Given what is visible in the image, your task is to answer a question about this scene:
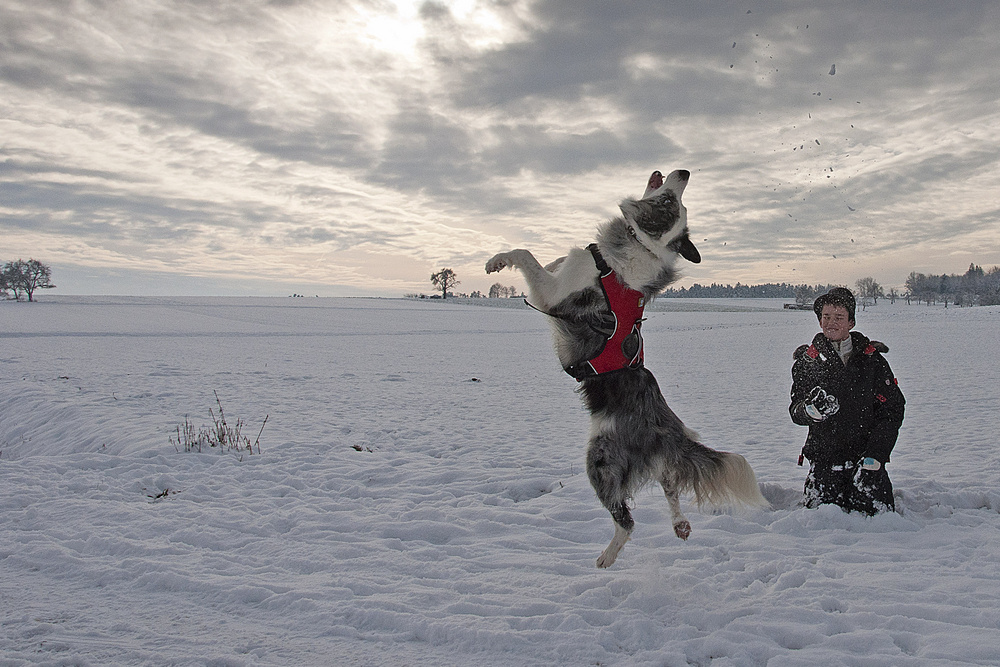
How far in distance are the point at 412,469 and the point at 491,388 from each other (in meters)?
8.22

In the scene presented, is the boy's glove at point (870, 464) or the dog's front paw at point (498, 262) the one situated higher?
the dog's front paw at point (498, 262)

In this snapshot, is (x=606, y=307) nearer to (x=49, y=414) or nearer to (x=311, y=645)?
(x=311, y=645)

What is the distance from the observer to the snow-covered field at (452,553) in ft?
10.8

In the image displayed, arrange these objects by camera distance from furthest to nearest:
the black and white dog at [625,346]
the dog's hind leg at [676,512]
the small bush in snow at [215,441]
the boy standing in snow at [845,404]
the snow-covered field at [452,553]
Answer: the small bush in snow at [215,441], the boy standing in snow at [845,404], the dog's hind leg at [676,512], the black and white dog at [625,346], the snow-covered field at [452,553]

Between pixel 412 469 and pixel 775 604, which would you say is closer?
pixel 775 604

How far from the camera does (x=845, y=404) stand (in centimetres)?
499

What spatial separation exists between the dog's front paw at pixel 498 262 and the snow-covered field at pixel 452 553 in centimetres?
219

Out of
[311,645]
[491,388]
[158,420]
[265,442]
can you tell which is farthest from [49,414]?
[311,645]

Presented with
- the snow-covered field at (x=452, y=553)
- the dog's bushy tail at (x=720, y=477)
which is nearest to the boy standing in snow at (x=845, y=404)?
the snow-covered field at (x=452, y=553)

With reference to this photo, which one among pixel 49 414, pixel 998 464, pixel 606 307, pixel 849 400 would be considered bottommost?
pixel 49 414

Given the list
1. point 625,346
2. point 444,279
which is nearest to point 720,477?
point 625,346

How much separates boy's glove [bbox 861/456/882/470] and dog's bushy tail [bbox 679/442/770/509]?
1440mm

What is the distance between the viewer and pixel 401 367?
20234mm

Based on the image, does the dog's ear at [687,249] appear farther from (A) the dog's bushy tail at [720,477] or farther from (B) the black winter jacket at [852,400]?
(B) the black winter jacket at [852,400]
